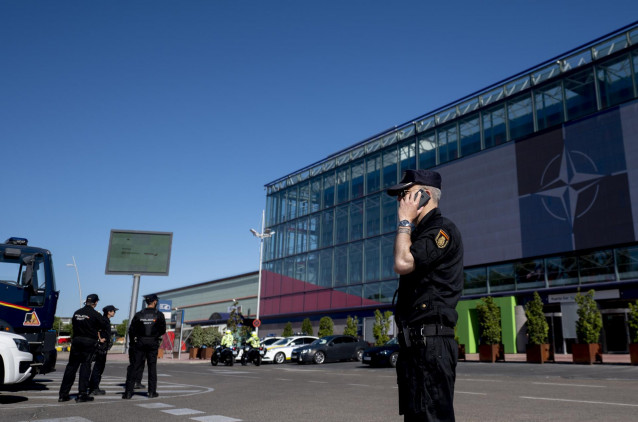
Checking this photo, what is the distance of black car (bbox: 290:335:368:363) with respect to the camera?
95.0ft

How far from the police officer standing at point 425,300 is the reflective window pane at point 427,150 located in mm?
44438

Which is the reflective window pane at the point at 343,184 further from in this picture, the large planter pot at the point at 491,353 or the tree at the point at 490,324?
the large planter pot at the point at 491,353

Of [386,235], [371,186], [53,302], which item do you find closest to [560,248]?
[386,235]

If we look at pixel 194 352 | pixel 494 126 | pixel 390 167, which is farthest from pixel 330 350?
pixel 390 167

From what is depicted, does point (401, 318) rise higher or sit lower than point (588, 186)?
lower

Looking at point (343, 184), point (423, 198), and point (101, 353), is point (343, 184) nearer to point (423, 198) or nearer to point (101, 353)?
point (101, 353)

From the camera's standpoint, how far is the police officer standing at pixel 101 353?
11.0 meters

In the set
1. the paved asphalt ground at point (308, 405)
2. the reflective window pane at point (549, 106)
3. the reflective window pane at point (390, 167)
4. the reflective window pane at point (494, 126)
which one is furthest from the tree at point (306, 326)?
the paved asphalt ground at point (308, 405)

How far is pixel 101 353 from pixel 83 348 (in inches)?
71.0

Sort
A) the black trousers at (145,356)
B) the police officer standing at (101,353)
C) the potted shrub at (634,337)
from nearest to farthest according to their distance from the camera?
the black trousers at (145,356) → the police officer standing at (101,353) → the potted shrub at (634,337)

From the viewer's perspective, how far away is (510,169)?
39312mm

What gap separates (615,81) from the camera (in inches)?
→ 1383

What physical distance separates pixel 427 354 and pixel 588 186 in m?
35.6

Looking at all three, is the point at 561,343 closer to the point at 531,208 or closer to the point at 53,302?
the point at 531,208
